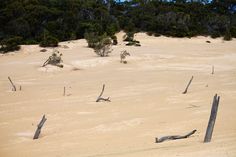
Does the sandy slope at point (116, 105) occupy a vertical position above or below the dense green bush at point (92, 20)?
below

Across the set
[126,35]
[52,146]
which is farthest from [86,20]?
[52,146]

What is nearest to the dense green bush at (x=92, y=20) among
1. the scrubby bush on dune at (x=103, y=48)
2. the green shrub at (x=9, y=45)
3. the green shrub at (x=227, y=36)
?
the green shrub at (x=227, y=36)

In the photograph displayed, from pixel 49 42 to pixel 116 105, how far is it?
2442cm

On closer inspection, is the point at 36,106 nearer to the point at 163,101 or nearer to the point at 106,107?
the point at 106,107

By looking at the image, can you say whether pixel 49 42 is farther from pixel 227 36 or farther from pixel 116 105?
pixel 116 105

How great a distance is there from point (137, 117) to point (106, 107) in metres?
2.69

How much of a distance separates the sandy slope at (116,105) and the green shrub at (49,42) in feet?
6.09

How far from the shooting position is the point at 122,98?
1964 centimetres

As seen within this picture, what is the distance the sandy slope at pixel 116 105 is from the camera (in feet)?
34.7

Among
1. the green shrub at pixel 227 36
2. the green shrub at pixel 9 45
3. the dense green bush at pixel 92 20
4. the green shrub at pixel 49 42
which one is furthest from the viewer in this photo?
the green shrub at pixel 227 36

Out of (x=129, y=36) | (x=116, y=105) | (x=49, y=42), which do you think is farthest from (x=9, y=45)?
(x=116, y=105)

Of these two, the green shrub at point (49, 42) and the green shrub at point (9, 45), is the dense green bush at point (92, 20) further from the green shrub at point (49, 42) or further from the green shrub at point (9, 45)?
the green shrub at point (9, 45)

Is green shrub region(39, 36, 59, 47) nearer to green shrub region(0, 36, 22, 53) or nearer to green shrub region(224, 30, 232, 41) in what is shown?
green shrub region(0, 36, 22, 53)

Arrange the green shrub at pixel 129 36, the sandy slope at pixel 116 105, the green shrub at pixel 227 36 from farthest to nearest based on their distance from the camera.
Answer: the green shrub at pixel 227 36 → the green shrub at pixel 129 36 → the sandy slope at pixel 116 105
